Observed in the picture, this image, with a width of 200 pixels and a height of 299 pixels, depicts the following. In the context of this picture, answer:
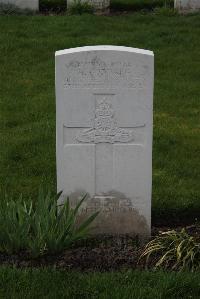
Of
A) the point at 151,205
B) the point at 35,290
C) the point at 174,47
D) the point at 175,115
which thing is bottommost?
the point at 35,290

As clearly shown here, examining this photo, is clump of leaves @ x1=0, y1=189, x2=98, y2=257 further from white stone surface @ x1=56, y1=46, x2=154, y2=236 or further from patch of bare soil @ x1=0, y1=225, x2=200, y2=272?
white stone surface @ x1=56, y1=46, x2=154, y2=236

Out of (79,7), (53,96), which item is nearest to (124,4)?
(79,7)

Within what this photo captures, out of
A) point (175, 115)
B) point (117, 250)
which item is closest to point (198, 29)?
point (175, 115)

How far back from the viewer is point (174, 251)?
16.5 ft

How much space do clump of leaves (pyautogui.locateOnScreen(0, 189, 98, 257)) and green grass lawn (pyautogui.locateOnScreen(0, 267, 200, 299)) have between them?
0.26 m

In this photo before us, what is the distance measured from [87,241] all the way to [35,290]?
1.07 m

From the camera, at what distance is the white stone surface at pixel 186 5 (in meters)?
12.7

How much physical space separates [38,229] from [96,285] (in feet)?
2.06

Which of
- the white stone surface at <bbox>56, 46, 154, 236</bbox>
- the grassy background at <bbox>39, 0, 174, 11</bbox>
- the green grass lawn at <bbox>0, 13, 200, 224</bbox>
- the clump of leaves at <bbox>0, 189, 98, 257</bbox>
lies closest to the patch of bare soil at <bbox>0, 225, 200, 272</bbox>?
the clump of leaves at <bbox>0, 189, 98, 257</bbox>

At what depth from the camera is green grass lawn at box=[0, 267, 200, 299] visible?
4387 millimetres

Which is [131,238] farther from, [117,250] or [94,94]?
[94,94]

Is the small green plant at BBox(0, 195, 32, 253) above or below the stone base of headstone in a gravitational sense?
below

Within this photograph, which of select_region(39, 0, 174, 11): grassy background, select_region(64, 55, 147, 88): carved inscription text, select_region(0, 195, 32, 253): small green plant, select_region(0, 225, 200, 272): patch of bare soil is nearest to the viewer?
select_region(0, 195, 32, 253): small green plant

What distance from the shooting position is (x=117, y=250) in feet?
17.3
